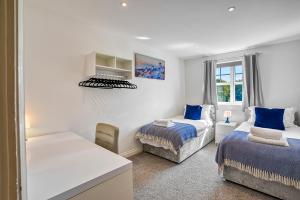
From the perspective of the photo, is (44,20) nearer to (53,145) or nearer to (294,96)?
(53,145)

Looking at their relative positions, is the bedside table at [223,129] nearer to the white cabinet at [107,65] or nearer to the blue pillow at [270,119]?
the blue pillow at [270,119]

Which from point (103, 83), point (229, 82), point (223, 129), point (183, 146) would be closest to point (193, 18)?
point (103, 83)

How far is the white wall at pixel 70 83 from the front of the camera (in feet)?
6.49

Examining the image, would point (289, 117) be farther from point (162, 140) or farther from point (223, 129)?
point (162, 140)

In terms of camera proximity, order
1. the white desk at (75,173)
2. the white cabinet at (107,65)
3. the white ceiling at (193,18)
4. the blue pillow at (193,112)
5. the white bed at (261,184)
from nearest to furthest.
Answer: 1. the white desk at (75,173)
2. the white bed at (261,184)
3. the white ceiling at (193,18)
4. the white cabinet at (107,65)
5. the blue pillow at (193,112)

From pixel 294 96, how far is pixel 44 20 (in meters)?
4.77

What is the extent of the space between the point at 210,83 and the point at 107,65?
2.90 metres

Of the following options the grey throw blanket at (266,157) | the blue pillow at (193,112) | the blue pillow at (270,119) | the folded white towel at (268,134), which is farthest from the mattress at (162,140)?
the folded white towel at (268,134)

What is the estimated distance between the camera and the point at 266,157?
71.5 inches

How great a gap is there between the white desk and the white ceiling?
1732 mm

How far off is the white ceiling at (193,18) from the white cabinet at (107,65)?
497 millimetres

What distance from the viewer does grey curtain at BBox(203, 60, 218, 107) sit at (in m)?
4.25

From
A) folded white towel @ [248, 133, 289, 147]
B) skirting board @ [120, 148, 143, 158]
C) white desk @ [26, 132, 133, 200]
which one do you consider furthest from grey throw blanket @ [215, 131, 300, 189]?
skirting board @ [120, 148, 143, 158]

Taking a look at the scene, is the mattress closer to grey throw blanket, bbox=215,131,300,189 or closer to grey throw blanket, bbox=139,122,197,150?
grey throw blanket, bbox=139,122,197,150
